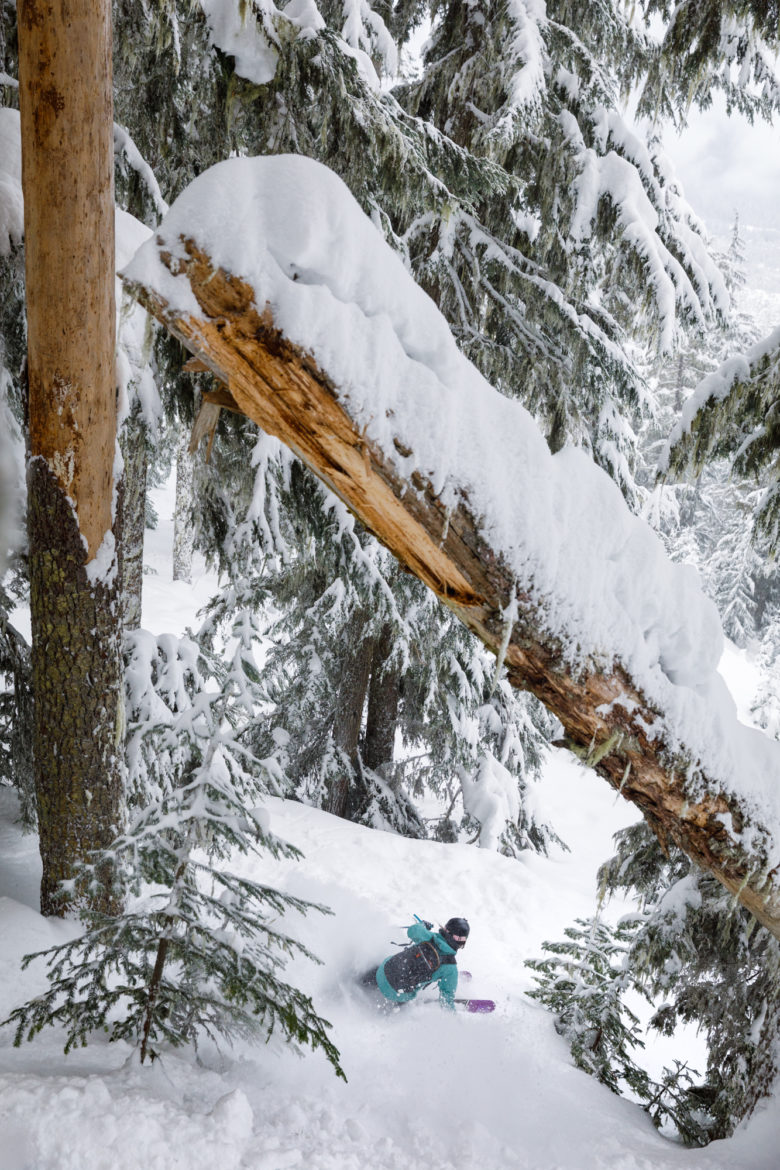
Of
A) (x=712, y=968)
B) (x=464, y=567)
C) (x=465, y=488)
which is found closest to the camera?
(x=465, y=488)

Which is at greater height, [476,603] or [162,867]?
[476,603]

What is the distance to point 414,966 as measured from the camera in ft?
18.3

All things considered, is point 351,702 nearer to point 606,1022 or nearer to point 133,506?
point 606,1022

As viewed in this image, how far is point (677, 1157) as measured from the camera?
3.25m

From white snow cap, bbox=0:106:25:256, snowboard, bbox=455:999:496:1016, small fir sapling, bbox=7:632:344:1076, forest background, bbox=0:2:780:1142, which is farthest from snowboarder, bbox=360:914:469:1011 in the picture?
white snow cap, bbox=0:106:25:256

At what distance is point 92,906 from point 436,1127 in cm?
244

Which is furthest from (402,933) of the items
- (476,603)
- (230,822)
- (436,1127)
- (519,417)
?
(519,417)

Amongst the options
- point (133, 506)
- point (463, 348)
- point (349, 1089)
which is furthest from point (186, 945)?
point (463, 348)

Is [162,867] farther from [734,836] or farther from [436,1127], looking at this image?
→ [734,836]

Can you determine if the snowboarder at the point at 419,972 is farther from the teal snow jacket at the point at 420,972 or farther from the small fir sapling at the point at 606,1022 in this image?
the small fir sapling at the point at 606,1022

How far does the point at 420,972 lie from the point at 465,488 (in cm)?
489

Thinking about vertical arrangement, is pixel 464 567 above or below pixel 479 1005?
above

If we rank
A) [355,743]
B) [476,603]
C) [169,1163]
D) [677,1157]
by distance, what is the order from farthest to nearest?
[355,743] < [677,1157] < [476,603] < [169,1163]

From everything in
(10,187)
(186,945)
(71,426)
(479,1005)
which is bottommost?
(479,1005)
